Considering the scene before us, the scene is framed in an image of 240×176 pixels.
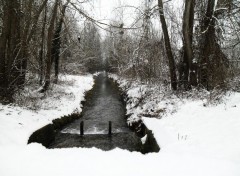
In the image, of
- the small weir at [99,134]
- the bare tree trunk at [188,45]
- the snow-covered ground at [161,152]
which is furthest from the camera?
the bare tree trunk at [188,45]

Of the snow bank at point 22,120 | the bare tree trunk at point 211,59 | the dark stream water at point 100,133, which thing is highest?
the bare tree trunk at point 211,59

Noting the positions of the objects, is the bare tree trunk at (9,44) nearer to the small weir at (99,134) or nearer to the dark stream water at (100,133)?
the small weir at (99,134)

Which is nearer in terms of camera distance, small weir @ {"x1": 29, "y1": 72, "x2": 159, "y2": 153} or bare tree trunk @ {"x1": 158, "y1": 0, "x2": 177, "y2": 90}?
small weir @ {"x1": 29, "y1": 72, "x2": 159, "y2": 153}

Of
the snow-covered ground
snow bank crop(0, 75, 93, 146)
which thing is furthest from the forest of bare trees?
the snow-covered ground

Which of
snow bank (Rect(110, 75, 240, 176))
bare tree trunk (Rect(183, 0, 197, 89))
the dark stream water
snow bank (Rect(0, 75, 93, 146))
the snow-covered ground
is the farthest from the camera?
bare tree trunk (Rect(183, 0, 197, 89))

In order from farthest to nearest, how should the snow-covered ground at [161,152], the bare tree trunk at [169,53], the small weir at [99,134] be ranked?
the bare tree trunk at [169,53] < the small weir at [99,134] < the snow-covered ground at [161,152]

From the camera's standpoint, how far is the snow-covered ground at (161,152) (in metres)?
5.20

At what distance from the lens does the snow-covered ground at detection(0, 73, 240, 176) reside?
17.1 ft

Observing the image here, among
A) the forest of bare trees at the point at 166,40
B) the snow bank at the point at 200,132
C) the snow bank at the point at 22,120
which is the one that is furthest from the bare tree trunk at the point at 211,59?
the snow bank at the point at 22,120

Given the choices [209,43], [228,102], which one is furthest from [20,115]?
[209,43]

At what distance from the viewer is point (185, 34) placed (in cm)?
1324

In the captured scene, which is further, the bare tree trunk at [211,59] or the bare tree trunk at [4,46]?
the bare tree trunk at [211,59]

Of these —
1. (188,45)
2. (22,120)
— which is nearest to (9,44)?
(22,120)

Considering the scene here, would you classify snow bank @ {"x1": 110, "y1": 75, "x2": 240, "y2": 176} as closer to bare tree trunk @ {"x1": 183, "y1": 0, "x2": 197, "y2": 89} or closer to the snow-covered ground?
the snow-covered ground
